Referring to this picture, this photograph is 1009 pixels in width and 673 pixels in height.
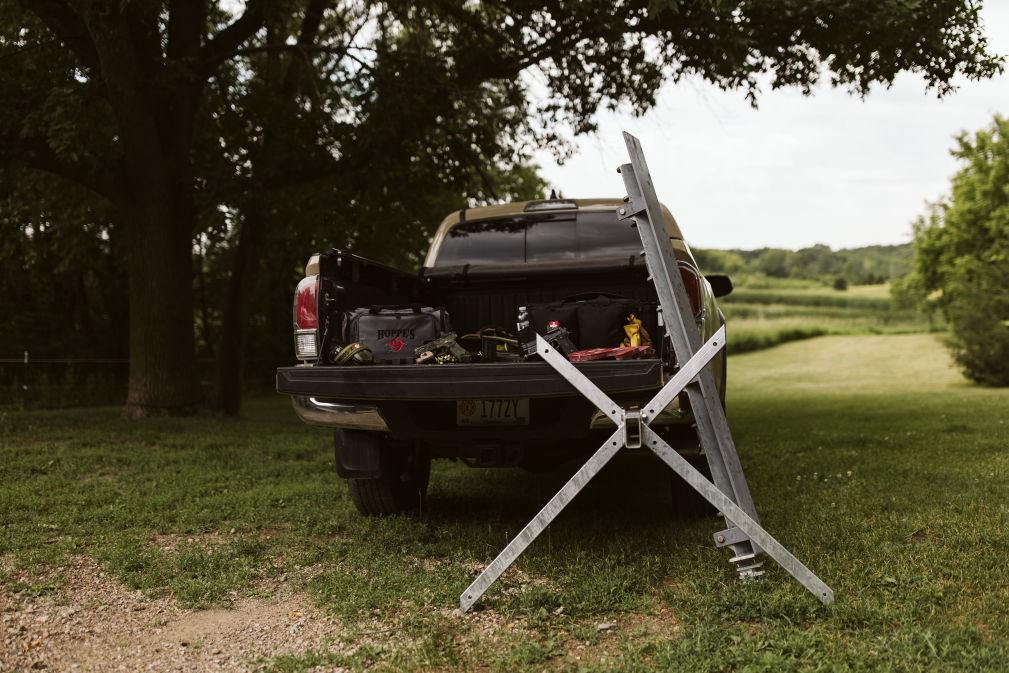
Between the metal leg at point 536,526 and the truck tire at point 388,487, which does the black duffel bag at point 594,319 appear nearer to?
the metal leg at point 536,526

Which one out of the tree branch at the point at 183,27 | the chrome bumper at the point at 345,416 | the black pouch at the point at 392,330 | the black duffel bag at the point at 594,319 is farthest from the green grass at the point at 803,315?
the chrome bumper at the point at 345,416

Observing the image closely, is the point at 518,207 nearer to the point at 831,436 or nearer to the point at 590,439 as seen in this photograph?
the point at 590,439

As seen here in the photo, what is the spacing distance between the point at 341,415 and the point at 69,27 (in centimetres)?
867

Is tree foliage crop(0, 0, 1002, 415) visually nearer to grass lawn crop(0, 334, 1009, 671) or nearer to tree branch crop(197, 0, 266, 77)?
tree branch crop(197, 0, 266, 77)

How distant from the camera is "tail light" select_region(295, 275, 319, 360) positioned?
4.00 meters

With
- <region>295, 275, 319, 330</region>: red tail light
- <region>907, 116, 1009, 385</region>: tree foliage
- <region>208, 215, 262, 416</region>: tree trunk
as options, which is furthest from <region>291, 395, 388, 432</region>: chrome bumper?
<region>907, 116, 1009, 385</region>: tree foliage

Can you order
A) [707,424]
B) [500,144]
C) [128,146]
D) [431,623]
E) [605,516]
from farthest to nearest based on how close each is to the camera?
[500,144], [128,146], [605,516], [707,424], [431,623]

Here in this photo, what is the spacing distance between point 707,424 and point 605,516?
166 centimetres

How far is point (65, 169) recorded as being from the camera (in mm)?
9812

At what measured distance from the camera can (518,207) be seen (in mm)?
5625

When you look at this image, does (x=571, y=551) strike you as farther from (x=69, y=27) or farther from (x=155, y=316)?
(x=69, y=27)

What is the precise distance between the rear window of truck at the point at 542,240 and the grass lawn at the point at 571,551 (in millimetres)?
1715

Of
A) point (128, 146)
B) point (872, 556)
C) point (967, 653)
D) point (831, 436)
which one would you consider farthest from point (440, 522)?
point (128, 146)

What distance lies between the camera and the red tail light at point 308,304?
4008mm
